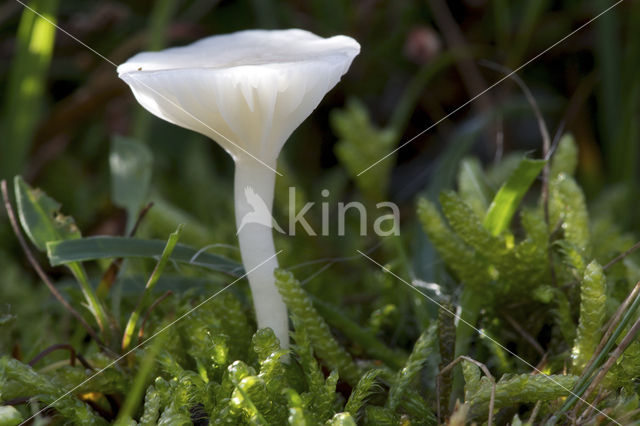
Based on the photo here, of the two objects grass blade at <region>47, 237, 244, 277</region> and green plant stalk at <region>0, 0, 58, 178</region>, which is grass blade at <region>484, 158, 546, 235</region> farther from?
green plant stalk at <region>0, 0, 58, 178</region>

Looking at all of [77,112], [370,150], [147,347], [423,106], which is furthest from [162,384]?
[423,106]

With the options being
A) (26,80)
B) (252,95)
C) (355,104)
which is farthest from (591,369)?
(26,80)

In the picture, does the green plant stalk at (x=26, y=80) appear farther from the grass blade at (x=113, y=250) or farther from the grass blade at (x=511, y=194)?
the grass blade at (x=511, y=194)

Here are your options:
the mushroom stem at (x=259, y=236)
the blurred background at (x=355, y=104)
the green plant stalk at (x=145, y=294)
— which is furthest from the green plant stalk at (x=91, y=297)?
the blurred background at (x=355, y=104)

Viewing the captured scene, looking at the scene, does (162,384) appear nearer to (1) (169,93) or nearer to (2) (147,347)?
(2) (147,347)

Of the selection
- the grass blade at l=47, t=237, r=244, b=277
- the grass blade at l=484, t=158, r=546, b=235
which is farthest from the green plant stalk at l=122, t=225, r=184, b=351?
the grass blade at l=484, t=158, r=546, b=235
